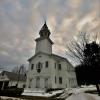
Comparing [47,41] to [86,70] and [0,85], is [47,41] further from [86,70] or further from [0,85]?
[0,85]

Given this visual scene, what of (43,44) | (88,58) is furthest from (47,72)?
(88,58)

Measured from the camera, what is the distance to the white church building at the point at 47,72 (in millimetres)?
26656

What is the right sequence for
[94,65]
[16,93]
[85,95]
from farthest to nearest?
[16,93] → [94,65] → [85,95]

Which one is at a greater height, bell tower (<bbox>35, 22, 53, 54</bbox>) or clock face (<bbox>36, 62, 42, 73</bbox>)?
bell tower (<bbox>35, 22, 53, 54</bbox>)

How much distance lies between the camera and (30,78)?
29188mm

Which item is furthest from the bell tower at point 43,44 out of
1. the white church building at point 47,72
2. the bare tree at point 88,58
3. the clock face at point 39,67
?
the bare tree at point 88,58

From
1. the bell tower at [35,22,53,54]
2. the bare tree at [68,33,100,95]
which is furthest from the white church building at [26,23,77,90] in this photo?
the bare tree at [68,33,100,95]

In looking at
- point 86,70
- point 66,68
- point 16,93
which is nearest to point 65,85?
point 66,68

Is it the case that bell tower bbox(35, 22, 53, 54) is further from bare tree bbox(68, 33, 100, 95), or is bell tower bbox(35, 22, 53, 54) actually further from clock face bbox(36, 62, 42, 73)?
bare tree bbox(68, 33, 100, 95)

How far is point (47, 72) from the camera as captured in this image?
2705cm

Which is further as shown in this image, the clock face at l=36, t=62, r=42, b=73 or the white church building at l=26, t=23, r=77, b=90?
the clock face at l=36, t=62, r=42, b=73

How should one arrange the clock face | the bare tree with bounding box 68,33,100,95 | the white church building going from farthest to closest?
the clock face → the white church building → the bare tree with bounding box 68,33,100,95

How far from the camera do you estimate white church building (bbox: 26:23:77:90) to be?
→ 26656 mm

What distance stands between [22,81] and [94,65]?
3958 centimetres
